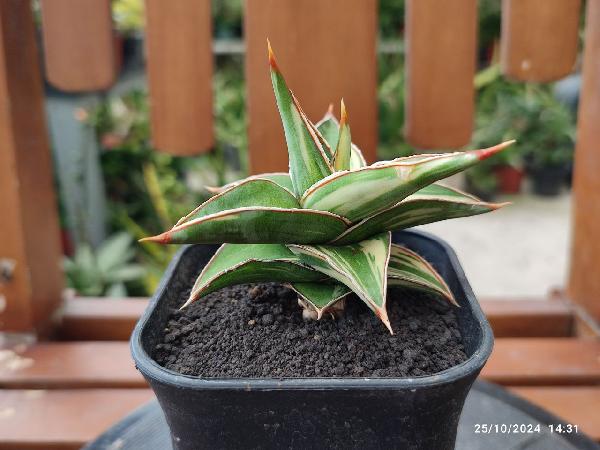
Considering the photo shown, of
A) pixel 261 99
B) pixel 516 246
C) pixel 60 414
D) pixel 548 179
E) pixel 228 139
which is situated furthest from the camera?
pixel 548 179

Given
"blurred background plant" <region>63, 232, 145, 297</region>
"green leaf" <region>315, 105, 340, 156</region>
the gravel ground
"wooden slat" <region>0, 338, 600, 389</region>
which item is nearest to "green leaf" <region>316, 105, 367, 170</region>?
"green leaf" <region>315, 105, 340, 156</region>

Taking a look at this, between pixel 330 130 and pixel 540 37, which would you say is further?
pixel 540 37

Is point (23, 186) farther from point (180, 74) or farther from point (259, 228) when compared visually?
point (259, 228)

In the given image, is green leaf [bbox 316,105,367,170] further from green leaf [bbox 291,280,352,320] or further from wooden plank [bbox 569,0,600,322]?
wooden plank [bbox 569,0,600,322]

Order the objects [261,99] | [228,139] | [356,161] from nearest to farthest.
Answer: [356,161], [261,99], [228,139]

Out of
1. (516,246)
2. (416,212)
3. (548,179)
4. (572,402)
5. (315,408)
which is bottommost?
(516,246)

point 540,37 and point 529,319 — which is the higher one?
point 540,37
